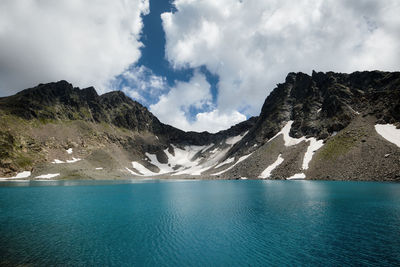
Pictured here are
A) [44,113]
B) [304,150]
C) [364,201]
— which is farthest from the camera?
[44,113]

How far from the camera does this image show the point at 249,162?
409 feet

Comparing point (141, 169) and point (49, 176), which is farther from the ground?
point (141, 169)

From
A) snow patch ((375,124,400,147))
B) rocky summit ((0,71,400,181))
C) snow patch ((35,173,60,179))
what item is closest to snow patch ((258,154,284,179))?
rocky summit ((0,71,400,181))

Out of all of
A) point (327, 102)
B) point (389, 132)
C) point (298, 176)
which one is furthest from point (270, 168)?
point (327, 102)

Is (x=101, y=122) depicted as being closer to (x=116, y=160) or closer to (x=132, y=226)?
(x=116, y=160)

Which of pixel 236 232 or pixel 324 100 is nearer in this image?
pixel 236 232

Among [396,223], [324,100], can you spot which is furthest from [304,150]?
[396,223]

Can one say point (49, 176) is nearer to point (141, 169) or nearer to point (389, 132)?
point (141, 169)

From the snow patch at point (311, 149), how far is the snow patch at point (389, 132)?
74.3 feet

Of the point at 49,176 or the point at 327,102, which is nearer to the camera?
the point at 49,176

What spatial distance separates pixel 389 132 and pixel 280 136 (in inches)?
2152

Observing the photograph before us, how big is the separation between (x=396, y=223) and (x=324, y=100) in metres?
119

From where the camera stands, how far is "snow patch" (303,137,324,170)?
97194 mm

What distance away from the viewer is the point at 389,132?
82.5 meters
